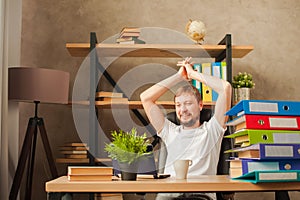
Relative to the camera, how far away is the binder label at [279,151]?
1.76 metres

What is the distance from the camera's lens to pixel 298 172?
1.75 m

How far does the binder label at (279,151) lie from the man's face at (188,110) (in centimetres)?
129

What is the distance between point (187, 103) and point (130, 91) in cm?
108

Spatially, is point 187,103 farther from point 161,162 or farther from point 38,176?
point 38,176

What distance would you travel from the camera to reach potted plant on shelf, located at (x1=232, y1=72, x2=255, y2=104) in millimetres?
3752

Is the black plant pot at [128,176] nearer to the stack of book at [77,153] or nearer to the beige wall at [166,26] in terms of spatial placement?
the stack of book at [77,153]

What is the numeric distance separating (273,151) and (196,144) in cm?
128

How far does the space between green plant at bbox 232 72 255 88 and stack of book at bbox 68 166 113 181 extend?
2.16 m

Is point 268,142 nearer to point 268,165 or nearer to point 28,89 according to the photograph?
point 268,165

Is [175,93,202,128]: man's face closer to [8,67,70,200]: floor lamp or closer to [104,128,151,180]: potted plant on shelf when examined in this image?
[8,67,70,200]: floor lamp

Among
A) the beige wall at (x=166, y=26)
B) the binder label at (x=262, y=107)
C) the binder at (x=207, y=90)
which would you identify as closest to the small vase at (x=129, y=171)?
the binder label at (x=262, y=107)

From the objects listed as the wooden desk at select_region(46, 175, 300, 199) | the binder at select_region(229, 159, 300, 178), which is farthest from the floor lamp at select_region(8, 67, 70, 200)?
the binder at select_region(229, 159, 300, 178)

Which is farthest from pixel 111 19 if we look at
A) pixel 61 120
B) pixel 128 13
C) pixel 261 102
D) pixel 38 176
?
pixel 261 102

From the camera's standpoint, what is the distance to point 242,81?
379cm
